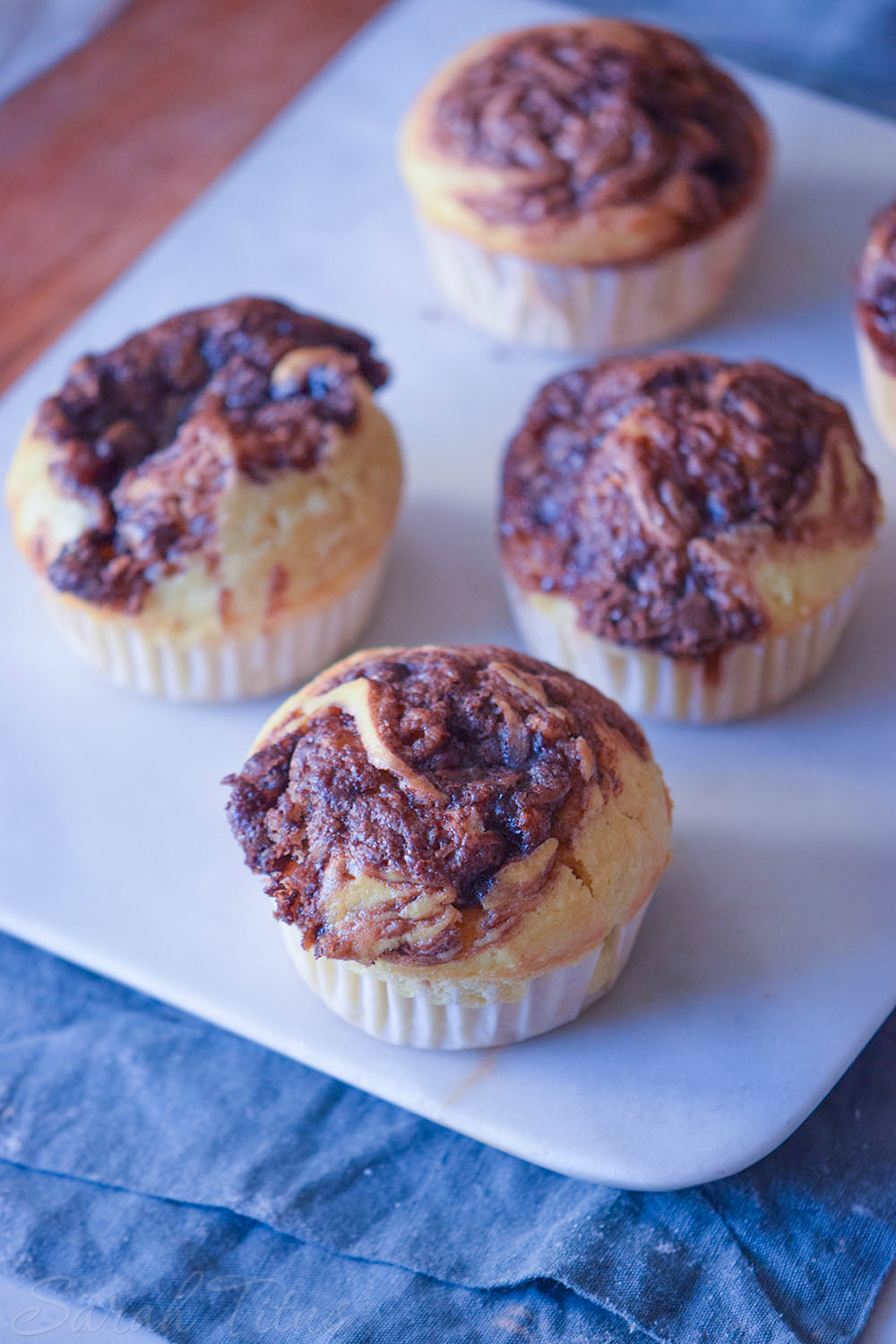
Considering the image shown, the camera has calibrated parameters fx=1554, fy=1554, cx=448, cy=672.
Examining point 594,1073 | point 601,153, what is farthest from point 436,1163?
point 601,153

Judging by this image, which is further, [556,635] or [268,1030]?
[556,635]

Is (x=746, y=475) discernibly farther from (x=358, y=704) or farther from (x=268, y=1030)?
(x=268, y=1030)

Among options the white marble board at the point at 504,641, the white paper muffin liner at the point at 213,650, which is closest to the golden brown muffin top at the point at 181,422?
the white paper muffin liner at the point at 213,650

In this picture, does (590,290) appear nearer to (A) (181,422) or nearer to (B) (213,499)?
(A) (181,422)

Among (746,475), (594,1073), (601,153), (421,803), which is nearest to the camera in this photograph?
Result: (421,803)

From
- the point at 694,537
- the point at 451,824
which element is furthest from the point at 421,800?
the point at 694,537

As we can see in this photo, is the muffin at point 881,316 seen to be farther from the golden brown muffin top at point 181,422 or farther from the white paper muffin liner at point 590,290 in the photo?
the golden brown muffin top at point 181,422

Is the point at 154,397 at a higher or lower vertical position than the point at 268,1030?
higher
